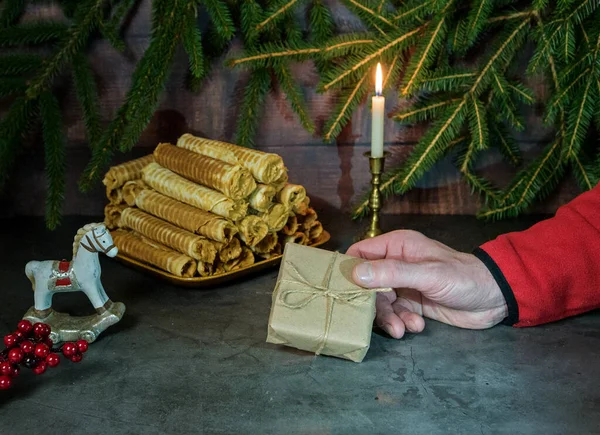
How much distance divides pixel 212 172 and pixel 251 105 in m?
0.34

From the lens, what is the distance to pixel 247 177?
1.32 m

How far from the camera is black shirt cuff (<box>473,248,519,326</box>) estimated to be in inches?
44.0

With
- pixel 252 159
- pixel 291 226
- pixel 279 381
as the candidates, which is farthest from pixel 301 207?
pixel 279 381

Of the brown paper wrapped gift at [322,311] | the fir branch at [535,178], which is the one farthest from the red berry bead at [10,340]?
the fir branch at [535,178]

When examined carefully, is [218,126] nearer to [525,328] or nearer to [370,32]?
[370,32]

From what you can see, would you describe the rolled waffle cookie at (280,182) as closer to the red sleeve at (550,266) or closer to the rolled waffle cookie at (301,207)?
the rolled waffle cookie at (301,207)

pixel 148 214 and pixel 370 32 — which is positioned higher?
pixel 370 32

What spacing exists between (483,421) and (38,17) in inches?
49.0

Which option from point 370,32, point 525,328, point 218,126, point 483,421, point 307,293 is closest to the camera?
point 483,421

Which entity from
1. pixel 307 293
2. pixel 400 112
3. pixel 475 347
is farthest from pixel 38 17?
pixel 475 347

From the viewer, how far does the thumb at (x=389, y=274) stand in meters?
1.04

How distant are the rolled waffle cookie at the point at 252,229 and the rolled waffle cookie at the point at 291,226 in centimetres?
8

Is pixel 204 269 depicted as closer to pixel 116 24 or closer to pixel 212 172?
pixel 212 172

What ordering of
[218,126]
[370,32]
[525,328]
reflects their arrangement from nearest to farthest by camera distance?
[525,328], [370,32], [218,126]
